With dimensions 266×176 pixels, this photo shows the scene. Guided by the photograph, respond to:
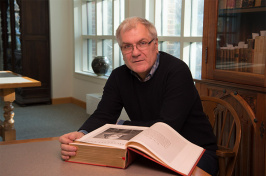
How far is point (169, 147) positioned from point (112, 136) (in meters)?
0.22

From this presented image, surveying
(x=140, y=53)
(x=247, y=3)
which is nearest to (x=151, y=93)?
(x=140, y=53)

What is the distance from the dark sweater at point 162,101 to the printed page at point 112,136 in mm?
175

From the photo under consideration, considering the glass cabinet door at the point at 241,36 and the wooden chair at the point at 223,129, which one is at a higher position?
the glass cabinet door at the point at 241,36

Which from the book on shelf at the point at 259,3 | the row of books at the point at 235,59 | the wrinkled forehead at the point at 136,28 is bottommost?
the row of books at the point at 235,59

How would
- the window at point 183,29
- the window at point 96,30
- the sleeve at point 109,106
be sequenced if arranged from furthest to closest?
the window at point 96,30, the window at point 183,29, the sleeve at point 109,106

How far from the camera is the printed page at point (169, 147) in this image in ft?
3.77

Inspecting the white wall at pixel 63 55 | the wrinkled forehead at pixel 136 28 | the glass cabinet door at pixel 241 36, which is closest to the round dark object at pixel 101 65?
the white wall at pixel 63 55

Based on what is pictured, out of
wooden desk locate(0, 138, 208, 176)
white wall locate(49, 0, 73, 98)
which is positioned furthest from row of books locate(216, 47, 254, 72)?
white wall locate(49, 0, 73, 98)

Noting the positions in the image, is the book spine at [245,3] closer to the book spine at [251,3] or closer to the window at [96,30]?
the book spine at [251,3]

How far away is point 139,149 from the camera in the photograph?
3.76 feet

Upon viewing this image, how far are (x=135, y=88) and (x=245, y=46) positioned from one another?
956 millimetres

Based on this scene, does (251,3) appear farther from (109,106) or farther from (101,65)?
(101,65)

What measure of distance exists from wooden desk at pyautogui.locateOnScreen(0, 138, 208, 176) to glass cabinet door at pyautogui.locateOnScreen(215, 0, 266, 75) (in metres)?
1.26

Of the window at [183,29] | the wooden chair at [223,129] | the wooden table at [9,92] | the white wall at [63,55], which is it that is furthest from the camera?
the white wall at [63,55]
